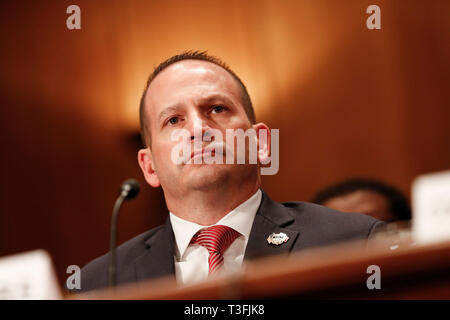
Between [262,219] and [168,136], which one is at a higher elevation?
[168,136]

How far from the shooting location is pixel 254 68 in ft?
7.71

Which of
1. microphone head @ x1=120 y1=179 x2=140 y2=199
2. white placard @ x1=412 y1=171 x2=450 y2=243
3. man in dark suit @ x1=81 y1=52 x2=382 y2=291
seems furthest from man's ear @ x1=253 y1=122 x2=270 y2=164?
white placard @ x1=412 y1=171 x2=450 y2=243

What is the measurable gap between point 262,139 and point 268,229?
1.26 ft

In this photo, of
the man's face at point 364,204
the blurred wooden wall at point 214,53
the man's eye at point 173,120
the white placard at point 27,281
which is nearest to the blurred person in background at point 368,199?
the man's face at point 364,204

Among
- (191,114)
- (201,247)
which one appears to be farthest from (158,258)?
(191,114)

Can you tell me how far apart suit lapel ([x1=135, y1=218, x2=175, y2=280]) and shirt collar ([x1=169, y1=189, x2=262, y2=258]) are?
0.02 m

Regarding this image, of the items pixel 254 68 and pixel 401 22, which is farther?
pixel 401 22

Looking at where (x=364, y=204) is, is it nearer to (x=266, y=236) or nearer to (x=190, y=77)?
(x=266, y=236)

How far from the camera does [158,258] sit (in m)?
1.62

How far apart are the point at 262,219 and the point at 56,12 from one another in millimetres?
1458

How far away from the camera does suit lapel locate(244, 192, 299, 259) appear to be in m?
1.53

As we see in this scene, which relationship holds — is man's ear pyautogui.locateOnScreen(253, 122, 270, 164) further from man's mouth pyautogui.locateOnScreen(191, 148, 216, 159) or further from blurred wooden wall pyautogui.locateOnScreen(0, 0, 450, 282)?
blurred wooden wall pyautogui.locateOnScreen(0, 0, 450, 282)

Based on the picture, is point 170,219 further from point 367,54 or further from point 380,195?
point 367,54
